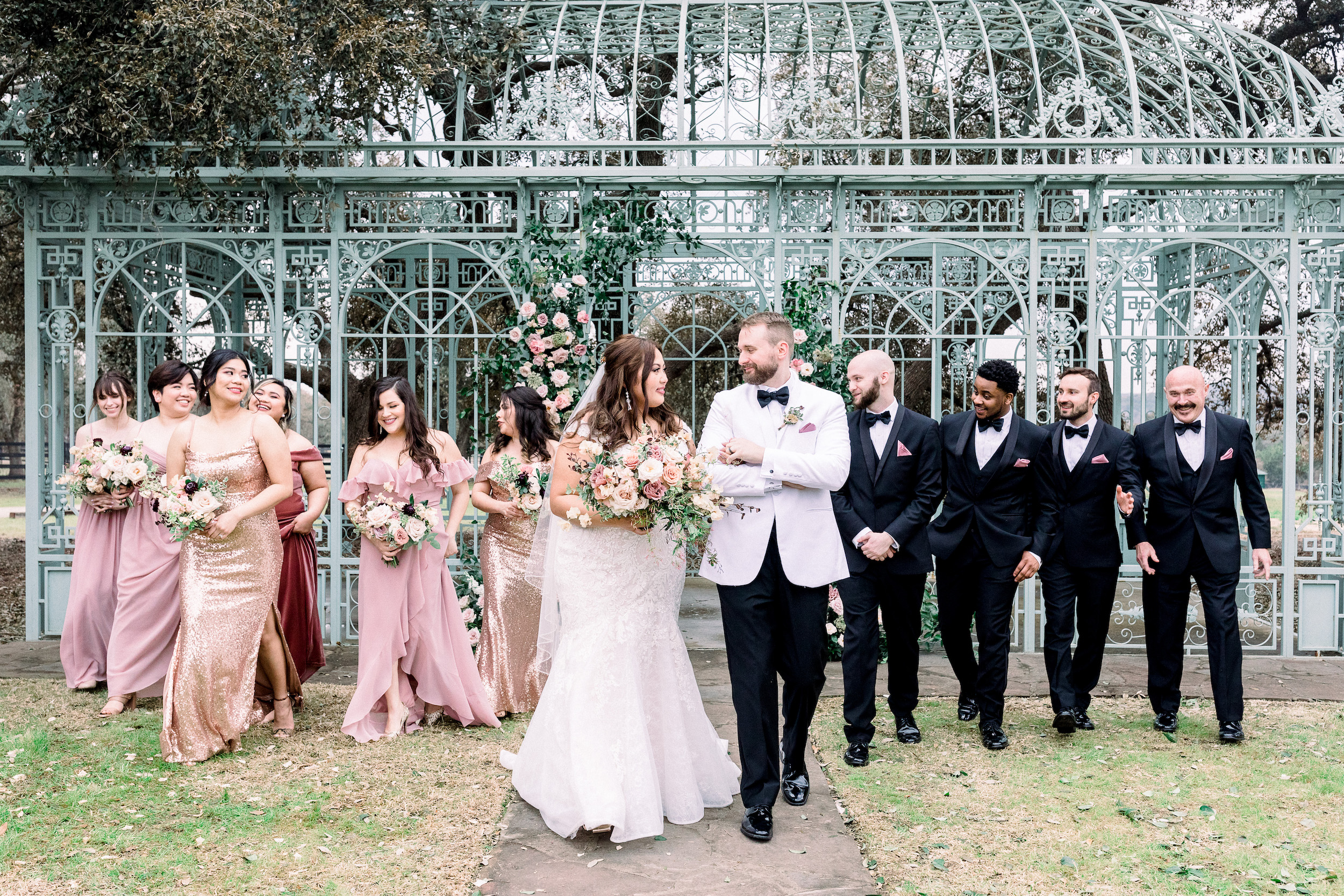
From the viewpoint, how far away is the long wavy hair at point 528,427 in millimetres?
5875

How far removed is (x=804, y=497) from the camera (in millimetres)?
4012

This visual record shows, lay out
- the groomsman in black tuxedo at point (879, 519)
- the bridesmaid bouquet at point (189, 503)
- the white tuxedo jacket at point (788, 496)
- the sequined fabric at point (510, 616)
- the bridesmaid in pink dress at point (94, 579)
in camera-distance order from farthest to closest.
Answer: the bridesmaid in pink dress at point (94, 579) → the sequined fabric at point (510, 616) → the groomsman in black tuxedo at point (879, 519) → the bridesmaid bouquet at point (189, 503) → the white tuxedo jacket at point (788, 496)

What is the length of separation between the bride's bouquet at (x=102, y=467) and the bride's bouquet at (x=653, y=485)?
11.5 feet

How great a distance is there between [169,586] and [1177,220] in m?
7.32

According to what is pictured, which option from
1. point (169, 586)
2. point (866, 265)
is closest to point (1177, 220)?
point (866, 265)

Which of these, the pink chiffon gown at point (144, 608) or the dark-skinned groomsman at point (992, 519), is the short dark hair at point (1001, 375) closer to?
the dark-skinned groomsman at point (992, 519)

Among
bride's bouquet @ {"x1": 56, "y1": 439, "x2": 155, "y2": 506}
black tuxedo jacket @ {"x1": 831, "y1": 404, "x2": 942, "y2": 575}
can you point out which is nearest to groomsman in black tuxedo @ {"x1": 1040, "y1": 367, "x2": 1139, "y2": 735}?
black tuxedo jacket @ {"x1": 831, "y1": 404, "x2": 942, "y2": 575}

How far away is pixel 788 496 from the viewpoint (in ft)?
13.1

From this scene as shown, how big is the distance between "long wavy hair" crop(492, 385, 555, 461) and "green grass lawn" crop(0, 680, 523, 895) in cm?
152

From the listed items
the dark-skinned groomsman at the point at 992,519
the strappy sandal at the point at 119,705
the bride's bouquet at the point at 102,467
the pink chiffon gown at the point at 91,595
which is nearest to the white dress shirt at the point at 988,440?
the dark-skinned groomsman at the point at 992,519

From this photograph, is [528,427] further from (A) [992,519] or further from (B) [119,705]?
(B) [119,705]

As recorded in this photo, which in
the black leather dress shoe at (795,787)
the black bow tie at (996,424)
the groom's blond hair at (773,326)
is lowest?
the black leather dress shoe at (795,787)

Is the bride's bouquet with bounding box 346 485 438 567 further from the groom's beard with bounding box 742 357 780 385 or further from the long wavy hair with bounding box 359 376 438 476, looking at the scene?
the groom's beard with bounding box 742 357 780 385

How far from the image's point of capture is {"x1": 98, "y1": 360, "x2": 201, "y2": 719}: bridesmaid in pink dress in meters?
5.96
